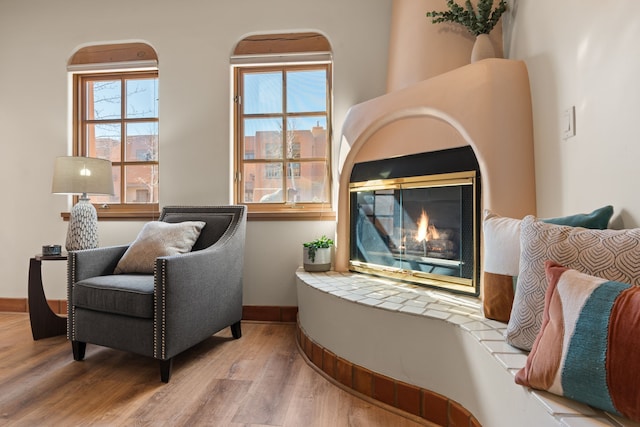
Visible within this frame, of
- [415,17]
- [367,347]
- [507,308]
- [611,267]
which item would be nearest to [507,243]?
[507,308]

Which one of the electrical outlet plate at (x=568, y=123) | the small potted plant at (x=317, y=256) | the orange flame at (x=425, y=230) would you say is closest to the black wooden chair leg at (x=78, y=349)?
the small potted plant at (x=317, y=256)

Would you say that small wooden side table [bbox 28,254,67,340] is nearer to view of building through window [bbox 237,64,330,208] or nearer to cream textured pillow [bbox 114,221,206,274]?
cream textured pillow [bbox 114,221,206,274]

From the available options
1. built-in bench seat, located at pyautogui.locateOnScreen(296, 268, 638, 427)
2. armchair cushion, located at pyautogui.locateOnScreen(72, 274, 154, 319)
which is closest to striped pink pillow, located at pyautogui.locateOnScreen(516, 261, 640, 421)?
built-in bench seat, located at pyautogui.locateOnScreen(296, 268, 638, 427)

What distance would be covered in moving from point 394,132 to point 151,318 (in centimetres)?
164

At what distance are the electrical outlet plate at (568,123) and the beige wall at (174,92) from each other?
1318 millimetres

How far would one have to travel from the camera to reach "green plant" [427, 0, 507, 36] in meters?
1.74

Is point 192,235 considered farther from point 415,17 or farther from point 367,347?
point 415,17

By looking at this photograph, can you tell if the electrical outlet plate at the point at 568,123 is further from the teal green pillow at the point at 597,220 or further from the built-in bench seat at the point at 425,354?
the built-in bench seat at the point at 425,354

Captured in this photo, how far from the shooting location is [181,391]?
1.57 metres

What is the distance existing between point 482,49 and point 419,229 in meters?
0.98

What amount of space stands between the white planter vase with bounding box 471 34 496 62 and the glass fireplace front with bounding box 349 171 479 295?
1.99 ft

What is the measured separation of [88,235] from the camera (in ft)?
7.39

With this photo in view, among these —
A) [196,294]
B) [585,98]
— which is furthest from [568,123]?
[196,294]

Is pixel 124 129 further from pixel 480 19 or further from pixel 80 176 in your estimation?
pixel 480 19
